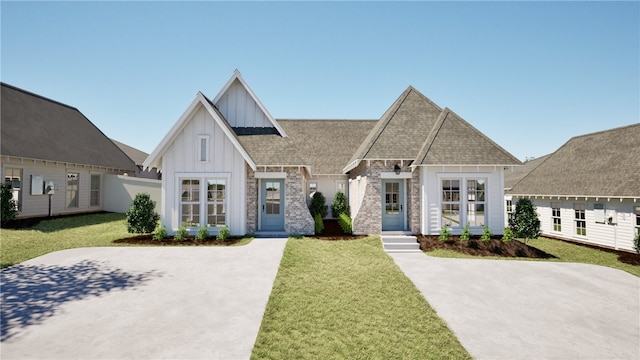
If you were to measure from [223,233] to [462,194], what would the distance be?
11702mm

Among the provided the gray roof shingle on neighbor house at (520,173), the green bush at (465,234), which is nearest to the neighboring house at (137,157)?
the green bush at (465,234)

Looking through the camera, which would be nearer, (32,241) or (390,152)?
(32,241)

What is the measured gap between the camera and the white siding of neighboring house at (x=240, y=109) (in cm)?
1627

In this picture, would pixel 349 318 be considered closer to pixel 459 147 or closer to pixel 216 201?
pixel 216 201

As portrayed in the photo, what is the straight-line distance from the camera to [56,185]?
17828mm

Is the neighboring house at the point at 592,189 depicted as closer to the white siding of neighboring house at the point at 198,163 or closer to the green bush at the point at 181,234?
the white siding of neighboring house at the point at 198,163

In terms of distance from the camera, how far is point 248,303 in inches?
251

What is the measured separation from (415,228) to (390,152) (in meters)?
4.00

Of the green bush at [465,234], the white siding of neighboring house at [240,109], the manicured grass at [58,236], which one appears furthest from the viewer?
the white siding of neighboring house at [240,109]

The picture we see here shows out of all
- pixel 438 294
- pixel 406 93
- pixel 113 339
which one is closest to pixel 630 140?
pixel 406 93

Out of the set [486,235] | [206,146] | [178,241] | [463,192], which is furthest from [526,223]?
[178,241]

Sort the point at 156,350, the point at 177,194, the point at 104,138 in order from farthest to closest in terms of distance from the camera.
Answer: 1. the point at 104,138
2. the point at 177,194
3. the point at 156,350

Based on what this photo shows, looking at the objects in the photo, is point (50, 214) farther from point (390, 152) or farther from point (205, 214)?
point (390, 152)

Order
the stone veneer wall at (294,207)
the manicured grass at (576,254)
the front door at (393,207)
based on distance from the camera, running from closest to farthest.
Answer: the manicured grass at (576,254), the front door at (393,207), the stone veneer wall at (294,207)
